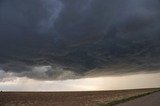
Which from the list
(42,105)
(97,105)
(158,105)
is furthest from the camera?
(42,105)

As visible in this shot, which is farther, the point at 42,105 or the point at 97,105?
the point at 42,105

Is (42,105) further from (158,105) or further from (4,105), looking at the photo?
(158,105)

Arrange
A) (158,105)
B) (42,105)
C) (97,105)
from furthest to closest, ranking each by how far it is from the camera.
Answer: (42,105) → (97,105) → (158,105)

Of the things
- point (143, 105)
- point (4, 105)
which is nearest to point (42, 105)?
point (4, 105)

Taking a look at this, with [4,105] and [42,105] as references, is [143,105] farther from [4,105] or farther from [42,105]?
[4,105]

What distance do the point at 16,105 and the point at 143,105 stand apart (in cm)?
2312

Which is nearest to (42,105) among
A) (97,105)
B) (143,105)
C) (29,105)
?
(29,105)

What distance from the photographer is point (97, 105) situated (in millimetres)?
45844

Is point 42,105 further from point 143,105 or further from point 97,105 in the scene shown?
point 143,105

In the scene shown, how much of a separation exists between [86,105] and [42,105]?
814 cm

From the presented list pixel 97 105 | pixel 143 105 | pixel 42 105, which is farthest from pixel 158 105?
pixel 42 105

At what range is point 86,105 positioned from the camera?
152 feet

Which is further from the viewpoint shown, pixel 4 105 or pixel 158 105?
pixel 4 105

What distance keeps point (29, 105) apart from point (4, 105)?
4180 mm
